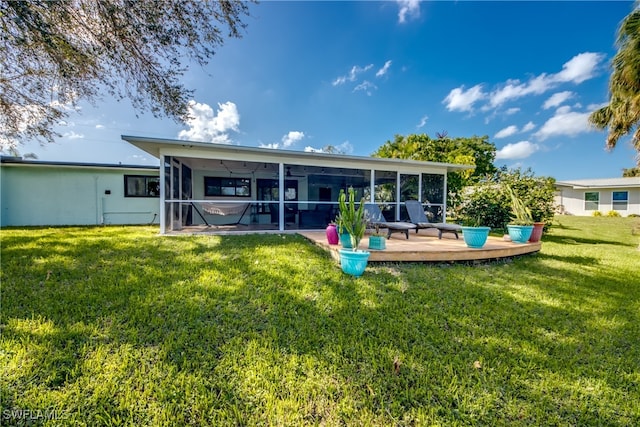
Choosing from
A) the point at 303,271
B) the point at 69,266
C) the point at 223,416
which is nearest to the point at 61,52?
the point at 69,266

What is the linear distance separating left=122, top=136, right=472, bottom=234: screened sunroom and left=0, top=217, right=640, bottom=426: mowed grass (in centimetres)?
385

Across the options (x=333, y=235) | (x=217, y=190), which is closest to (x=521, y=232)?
(x=333, y=235)

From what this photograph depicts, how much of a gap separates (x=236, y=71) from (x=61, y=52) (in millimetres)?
5376

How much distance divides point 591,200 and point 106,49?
30.8 m

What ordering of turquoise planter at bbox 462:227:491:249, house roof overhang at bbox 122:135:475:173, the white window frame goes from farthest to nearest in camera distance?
the white window frame → house roof overhang at bbox 122:135:475:173 → turquoise planter at bbox 462:227:491:249

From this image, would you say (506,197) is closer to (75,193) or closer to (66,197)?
(75,193)

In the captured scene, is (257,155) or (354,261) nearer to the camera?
(354,261)

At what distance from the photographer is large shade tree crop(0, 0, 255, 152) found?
411 cm

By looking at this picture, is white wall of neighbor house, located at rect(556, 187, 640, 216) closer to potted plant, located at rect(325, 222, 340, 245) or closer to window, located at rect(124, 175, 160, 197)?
potted plant, located at rect(325, 222, 340, 245)

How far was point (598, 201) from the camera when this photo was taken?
2089 centimetres

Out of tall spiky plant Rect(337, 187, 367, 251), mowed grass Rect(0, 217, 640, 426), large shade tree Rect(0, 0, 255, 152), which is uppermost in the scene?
large shade tree Rect(0, 0, 255, 152)

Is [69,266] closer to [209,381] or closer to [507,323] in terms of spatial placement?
[209,381]

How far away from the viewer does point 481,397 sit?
187cm

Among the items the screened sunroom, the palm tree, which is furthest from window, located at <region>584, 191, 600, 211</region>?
the screened sunroom
